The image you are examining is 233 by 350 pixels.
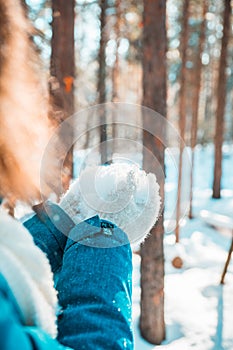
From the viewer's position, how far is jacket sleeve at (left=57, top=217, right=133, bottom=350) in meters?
0.88

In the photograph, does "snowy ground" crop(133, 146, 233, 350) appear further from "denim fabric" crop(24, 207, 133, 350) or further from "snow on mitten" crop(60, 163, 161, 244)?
"denim fabric" crop(24, 207, 133, 350)

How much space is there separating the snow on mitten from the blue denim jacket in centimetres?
10

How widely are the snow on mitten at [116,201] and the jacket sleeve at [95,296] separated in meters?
0.14

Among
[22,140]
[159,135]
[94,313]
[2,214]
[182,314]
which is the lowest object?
[182,314]

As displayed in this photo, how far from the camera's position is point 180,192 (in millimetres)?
7059

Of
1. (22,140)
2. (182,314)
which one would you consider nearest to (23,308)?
(22,140)

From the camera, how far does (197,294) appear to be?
4672mm

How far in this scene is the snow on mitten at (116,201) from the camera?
1.19m

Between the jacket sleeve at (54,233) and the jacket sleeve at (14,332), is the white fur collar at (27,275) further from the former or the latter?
the jacket sleeve at (54,233)

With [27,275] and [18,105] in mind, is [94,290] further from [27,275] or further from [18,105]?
[18,105]

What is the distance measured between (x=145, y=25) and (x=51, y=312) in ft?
11.4

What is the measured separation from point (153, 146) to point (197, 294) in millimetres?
2249

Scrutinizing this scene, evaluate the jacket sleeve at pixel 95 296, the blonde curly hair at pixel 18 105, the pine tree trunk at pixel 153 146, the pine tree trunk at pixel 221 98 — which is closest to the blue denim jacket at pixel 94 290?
the jacket sleeve at pixel 95 296

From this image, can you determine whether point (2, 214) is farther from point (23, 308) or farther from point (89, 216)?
point (89, 216)
